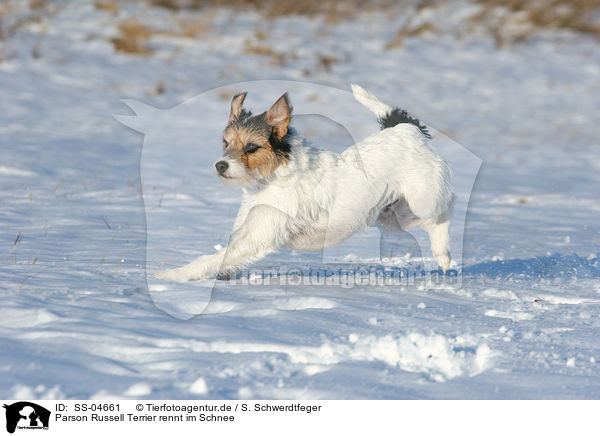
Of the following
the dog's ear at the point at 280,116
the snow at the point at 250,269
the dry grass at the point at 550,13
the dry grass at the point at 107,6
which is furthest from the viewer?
the dry grass at the point at 550,13

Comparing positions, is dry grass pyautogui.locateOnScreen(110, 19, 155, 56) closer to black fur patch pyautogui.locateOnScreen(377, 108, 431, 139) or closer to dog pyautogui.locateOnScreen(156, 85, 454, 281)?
black fur patch pyautogui.locateOnScreen(377, 108, 431, 139)

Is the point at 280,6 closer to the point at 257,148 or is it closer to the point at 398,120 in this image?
the point at 398,120

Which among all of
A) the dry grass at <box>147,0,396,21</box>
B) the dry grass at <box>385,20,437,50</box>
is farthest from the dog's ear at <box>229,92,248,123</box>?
the dry grass at <box>147,0,396,21</box>

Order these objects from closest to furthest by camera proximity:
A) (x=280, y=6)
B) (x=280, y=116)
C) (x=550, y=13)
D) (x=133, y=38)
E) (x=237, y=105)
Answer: (x=280, y=116)
(x=237, y=105)
(x=133, y=38)
(x=280, y=6)
(x=550, y=13)

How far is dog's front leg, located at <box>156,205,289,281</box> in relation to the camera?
12.7 ft

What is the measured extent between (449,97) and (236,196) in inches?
312

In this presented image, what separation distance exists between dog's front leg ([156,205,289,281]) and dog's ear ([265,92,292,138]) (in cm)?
49

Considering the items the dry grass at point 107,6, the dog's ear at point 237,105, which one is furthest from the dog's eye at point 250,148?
the dry grass at point 107,6

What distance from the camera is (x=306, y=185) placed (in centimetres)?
394

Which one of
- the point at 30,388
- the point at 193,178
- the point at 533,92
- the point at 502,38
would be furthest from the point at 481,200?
the point at 502,38
